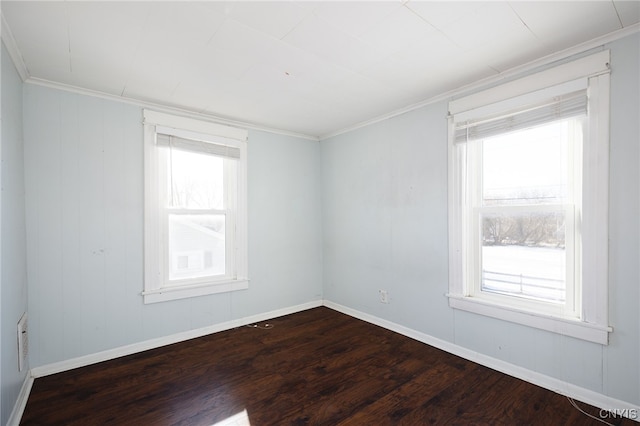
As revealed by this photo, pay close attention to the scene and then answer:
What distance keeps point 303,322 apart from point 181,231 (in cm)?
180

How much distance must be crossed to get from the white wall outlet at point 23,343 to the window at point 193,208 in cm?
86

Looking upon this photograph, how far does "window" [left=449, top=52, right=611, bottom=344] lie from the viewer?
2012 mm

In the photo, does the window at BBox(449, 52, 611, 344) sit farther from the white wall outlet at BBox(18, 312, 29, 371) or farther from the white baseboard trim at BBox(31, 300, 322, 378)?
the white wall outlet at BBox(18, 312, 29, 371)

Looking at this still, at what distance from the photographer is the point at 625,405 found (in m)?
1.89

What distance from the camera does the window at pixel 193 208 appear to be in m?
3.02

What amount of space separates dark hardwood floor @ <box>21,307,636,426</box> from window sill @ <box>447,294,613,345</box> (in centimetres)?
45

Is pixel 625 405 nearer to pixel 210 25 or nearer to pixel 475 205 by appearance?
pixel 475 205

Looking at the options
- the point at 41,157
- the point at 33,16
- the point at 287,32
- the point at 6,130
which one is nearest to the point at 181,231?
the point at 41,157

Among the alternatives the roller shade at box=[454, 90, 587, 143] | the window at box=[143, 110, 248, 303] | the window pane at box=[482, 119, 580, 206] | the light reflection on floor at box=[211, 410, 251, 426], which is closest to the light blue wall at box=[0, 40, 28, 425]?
the window at box=[143, 110, 248, 303]

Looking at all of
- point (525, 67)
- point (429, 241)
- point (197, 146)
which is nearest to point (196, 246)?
point (197, 146)

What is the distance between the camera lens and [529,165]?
2416mm

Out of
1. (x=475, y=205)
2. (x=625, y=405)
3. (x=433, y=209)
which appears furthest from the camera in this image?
(x=433, y=209)

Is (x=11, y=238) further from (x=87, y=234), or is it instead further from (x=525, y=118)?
(x=525, y=118)

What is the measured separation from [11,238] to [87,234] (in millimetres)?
726
